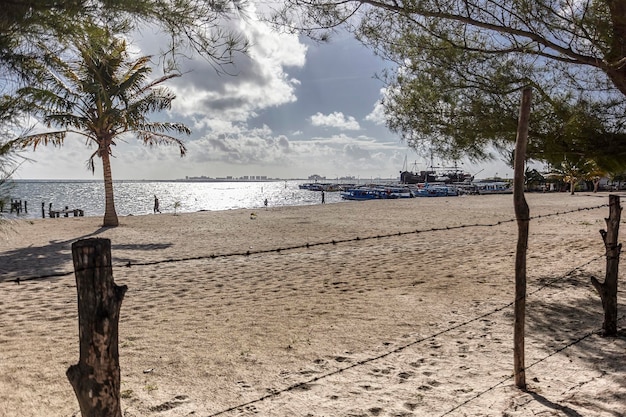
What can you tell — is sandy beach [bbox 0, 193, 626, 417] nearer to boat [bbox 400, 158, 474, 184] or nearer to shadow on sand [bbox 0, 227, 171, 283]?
shadow on sand [bbox 0, 227, 171, 283]

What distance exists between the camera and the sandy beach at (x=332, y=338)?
3.28m

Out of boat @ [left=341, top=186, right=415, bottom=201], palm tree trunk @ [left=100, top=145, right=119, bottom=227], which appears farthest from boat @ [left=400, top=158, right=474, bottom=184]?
palm tree trunk @ [left=100, top=145, right=119, bottom=227]

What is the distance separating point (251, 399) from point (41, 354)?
7.86 feet

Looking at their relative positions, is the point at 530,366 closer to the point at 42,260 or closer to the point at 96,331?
the point at 96,331

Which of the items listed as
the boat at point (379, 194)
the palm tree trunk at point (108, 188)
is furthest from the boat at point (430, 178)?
the palm tree trunk at point (108, 188)

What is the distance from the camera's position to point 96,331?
205 centimetres

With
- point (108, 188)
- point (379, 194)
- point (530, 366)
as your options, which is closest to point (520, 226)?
point (530, 366)

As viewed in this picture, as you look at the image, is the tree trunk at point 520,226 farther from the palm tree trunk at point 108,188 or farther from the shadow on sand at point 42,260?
the palm tree trunk at point 108,188

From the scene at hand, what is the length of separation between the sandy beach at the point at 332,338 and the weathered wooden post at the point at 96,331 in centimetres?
124

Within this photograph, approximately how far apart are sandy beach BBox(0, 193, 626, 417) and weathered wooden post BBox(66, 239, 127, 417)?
1242 mm

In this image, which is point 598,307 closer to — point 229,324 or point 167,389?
point 229,324

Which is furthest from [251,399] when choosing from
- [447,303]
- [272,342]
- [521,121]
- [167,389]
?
[447,303]

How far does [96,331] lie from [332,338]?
3.03 m

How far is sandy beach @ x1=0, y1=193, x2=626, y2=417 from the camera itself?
129 inches
